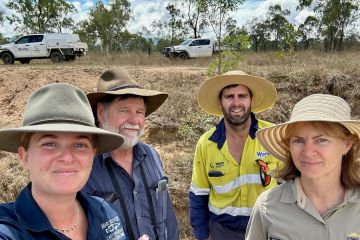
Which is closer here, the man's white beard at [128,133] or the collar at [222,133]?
the man's white beard at [128,133]

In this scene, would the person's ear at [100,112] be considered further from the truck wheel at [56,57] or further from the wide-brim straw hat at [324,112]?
the truck wheel at [56,57]

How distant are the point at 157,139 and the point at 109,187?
5066mm

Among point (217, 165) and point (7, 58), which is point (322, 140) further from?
point (7, 58)

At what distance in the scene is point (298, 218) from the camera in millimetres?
1854

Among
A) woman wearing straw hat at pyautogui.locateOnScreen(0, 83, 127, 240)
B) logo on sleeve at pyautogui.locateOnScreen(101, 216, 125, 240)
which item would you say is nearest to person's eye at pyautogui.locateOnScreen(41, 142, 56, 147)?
woman wearing straw hat at pyautogui.locateOnScreen(0, 83, 127, 240)

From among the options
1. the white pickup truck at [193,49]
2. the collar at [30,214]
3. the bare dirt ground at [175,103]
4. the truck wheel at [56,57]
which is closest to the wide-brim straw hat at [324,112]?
the collar at [30,214]

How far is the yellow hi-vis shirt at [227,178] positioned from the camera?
9.32ft

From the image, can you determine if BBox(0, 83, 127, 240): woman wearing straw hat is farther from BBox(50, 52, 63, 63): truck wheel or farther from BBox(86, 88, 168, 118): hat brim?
BBox(50, 52, 63, 63): truck wheel

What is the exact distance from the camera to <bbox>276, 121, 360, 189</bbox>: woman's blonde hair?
6.01 feet

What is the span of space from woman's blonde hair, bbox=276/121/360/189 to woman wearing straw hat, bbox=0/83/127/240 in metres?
1.03

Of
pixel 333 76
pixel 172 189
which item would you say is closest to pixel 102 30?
pixel 333 76

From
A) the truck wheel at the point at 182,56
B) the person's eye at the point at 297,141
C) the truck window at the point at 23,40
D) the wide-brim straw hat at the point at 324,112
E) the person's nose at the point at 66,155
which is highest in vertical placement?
the truck window at the point at 23,40

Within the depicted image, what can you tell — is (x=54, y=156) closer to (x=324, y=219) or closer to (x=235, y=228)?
(x=324, y=219)

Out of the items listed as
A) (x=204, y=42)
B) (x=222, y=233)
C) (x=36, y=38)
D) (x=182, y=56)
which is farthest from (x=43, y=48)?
(x=222, y=233)
